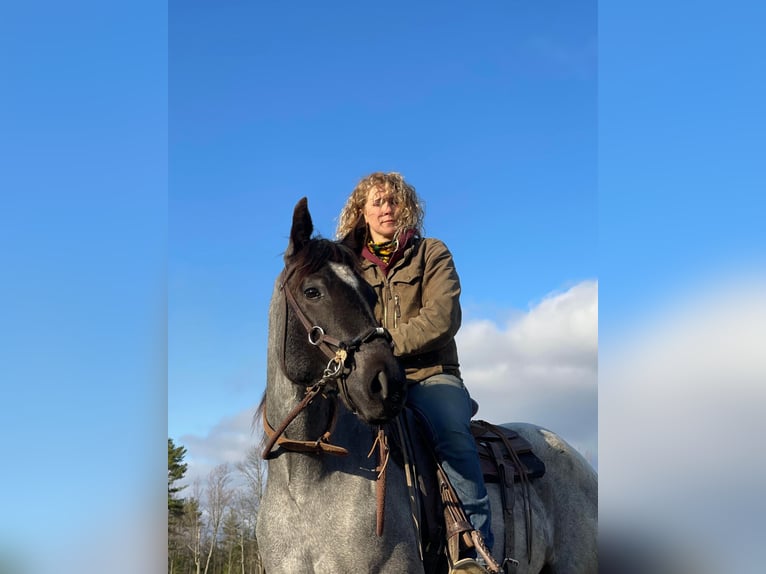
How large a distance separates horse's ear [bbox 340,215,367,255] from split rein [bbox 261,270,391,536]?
0.83m

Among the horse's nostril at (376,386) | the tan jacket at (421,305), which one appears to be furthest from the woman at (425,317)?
the horse's nostril at (376,386)

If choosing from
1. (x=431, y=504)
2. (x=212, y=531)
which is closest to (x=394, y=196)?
(x=431, y=504)

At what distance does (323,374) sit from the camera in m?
5.08

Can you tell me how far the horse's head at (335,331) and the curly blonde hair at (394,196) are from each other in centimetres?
91

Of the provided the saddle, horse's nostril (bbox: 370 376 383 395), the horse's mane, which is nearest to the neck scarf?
the horse's mane

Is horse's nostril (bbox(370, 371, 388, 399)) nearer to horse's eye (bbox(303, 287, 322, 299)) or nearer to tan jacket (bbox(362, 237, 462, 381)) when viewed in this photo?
horse's eye (bbox(303, 287, 322, 299))

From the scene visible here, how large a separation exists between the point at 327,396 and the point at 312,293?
0.72m

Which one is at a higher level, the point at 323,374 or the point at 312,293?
the point at 312,293

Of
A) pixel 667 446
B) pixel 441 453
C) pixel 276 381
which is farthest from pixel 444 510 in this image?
pixel 667 446

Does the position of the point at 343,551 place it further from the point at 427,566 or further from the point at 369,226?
the point at 369,226

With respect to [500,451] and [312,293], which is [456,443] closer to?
[500,451]

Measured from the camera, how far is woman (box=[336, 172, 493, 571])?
589cm

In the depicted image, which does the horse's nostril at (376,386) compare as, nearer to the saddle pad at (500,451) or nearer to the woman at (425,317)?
the woman at (425,317)

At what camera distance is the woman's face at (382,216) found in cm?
623
